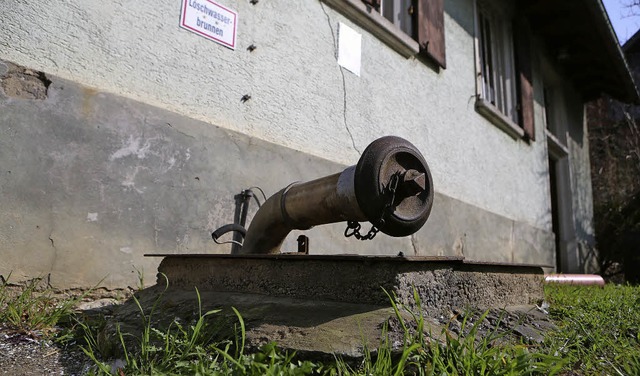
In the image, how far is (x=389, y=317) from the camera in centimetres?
154

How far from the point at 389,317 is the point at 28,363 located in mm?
1149

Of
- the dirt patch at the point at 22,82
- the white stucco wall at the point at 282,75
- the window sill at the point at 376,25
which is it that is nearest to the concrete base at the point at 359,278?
the dirt patch at the point at 22,82

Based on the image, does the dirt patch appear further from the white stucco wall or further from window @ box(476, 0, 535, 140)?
window @ box(476, 0, 535, 140)

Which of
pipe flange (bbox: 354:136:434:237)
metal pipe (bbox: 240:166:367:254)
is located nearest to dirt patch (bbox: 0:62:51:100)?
metal pipe (bbox: 240:166:367:254)

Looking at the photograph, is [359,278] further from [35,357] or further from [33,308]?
[33,308]

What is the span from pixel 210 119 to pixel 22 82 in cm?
101

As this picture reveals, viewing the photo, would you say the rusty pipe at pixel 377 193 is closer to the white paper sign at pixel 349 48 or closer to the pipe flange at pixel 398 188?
the pipe flange at pixel 398 188

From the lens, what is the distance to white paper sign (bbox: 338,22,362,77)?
13.2 ft

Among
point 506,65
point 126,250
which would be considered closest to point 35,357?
point 126,250

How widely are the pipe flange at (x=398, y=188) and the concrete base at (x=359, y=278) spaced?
0.26m

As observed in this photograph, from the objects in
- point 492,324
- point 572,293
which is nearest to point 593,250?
point 572,293

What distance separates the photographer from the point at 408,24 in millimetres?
5062

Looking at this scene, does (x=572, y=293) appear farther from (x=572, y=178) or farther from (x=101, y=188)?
(x=572, y=178)

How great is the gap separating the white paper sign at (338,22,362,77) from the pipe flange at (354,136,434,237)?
216 centimetres
